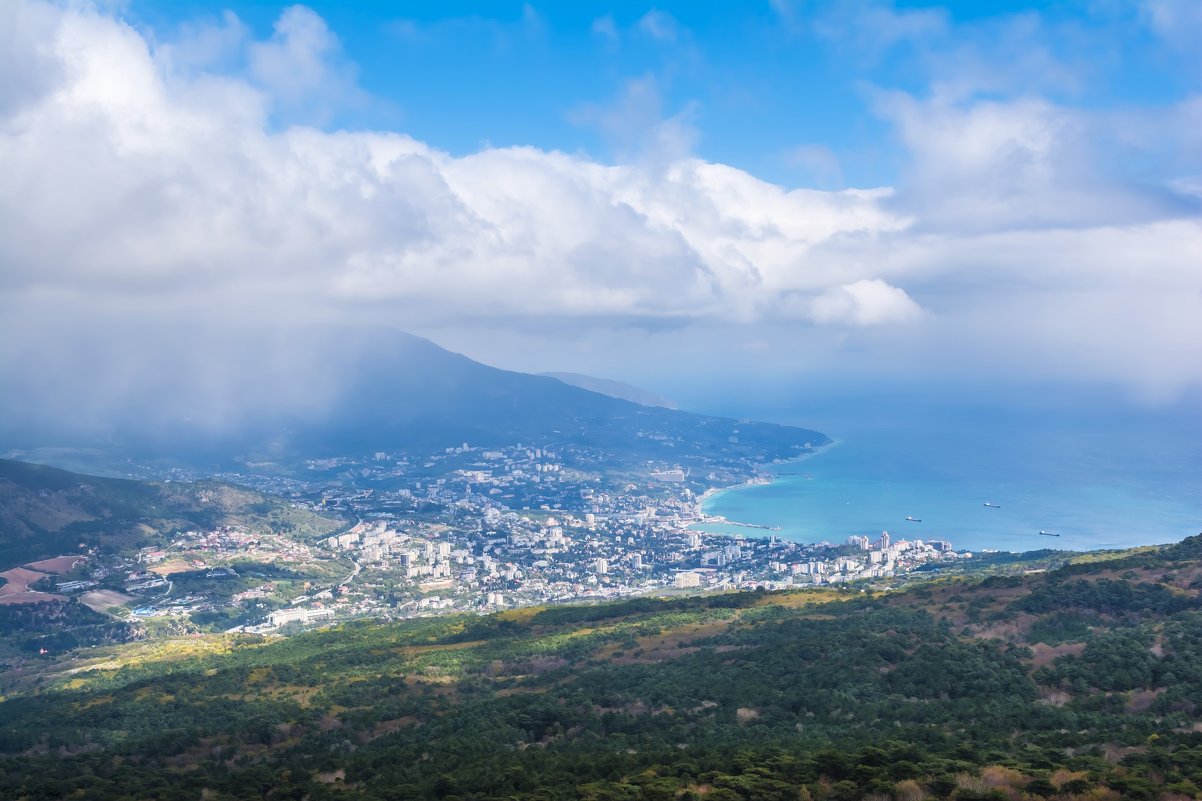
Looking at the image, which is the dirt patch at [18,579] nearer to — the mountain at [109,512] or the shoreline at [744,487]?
the mountain at [109,512]

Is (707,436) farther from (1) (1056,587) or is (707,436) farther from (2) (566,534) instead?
(1) (1056,587)

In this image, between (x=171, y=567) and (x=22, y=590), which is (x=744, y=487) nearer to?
(x=171, y=567)

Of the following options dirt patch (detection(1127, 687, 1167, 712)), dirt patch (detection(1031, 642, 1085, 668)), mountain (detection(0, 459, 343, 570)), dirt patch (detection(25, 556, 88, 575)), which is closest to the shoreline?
mountain (detection(0, 459, 343, 570))

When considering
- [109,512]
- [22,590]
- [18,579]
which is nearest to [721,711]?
[22,590]

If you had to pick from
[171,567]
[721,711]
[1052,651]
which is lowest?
[171,567]

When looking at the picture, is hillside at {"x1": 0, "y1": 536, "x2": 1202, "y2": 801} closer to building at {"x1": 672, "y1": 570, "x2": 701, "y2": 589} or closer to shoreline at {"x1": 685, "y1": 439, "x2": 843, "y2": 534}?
building at {"x1": 672, "y1": 570, "x2": 701, "y2": 589}

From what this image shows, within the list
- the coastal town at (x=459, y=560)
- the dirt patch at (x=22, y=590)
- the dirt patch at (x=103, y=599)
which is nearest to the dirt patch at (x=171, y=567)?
the coastal town at (x=459, y=560)

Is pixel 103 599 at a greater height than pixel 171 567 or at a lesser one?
lesser
